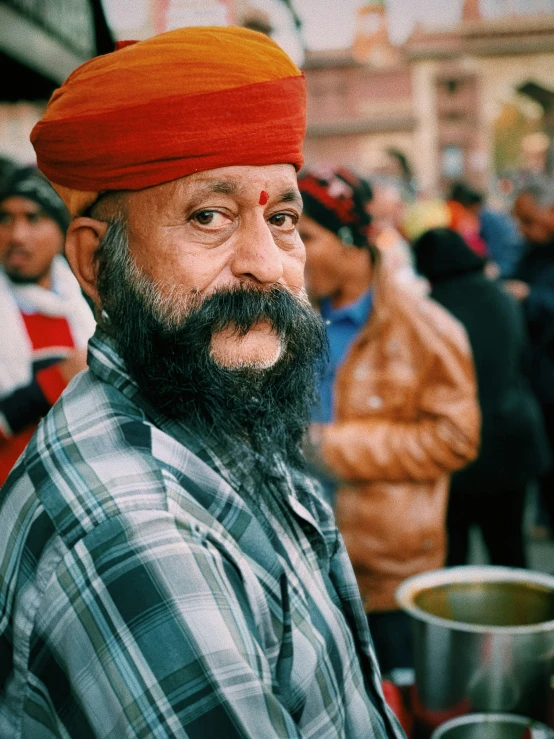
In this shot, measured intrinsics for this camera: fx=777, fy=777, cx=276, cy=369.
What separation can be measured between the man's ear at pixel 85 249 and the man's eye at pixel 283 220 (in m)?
0.27

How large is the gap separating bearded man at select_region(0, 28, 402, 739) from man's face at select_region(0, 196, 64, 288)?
1920mm

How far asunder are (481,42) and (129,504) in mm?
40450

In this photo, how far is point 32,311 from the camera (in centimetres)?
292

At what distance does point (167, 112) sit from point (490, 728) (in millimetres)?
1250

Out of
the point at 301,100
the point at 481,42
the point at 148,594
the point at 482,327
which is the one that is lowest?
the point at 482,327

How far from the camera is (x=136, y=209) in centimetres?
116

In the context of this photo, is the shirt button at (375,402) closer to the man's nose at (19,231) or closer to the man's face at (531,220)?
the man's nose at (19,231)

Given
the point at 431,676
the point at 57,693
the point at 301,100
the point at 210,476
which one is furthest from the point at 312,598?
the point at 301,100

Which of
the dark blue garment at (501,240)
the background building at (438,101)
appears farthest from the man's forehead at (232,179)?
the background building at (438,101)

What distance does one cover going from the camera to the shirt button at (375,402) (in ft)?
8.66

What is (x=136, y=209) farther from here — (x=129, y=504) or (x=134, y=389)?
(x=129, y=504)

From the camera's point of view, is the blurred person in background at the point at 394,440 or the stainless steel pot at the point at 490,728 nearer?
the stainless steel pot at the point at 490,728

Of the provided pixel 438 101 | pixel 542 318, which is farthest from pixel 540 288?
pixel 438 101

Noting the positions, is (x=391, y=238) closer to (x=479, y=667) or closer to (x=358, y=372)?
(x=358, y=372)
